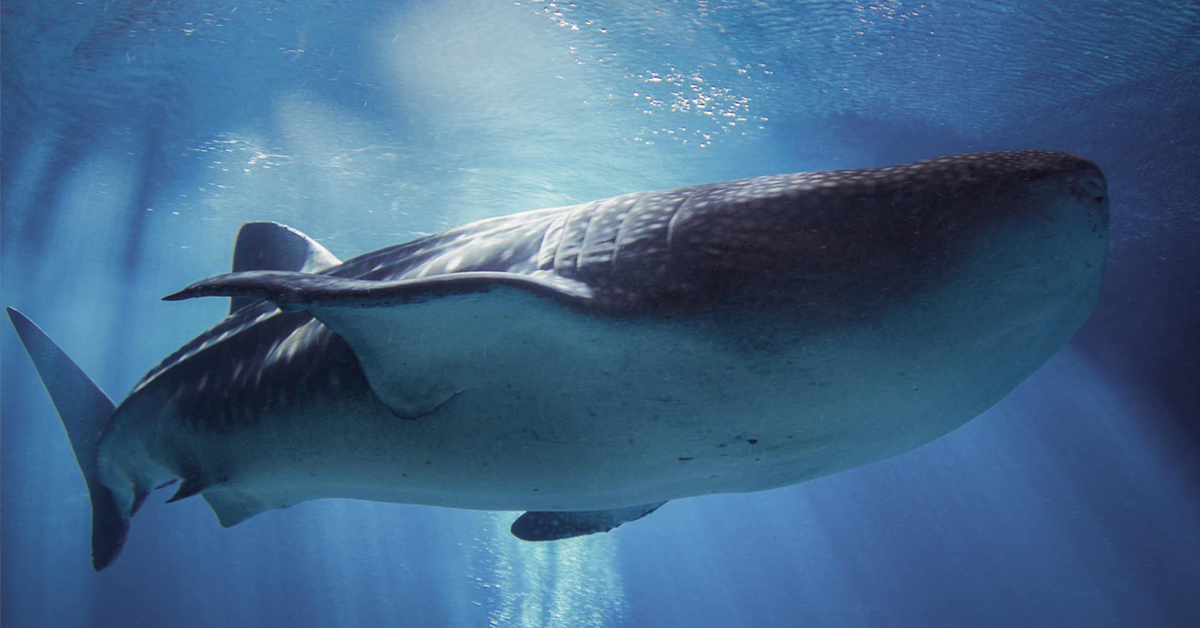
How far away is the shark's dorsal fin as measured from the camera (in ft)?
14.6

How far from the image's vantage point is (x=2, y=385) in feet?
115

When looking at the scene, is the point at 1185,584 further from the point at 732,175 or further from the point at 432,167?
the point at 432,167

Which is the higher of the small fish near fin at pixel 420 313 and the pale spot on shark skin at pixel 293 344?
the small fish near fin at pixel 420 313

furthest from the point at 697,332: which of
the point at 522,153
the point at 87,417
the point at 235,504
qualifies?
the point at 522,153

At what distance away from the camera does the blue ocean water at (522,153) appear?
27.6 feet

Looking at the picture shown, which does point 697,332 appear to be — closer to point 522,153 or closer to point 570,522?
point 570,522

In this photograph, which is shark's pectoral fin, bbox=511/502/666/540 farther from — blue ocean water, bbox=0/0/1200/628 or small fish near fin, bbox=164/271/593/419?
blue ocean water, bbox=0/0/1200/628

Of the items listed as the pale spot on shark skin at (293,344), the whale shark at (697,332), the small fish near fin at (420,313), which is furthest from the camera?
the pale spot on shark skin at (293,344)

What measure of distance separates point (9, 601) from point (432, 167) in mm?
29396

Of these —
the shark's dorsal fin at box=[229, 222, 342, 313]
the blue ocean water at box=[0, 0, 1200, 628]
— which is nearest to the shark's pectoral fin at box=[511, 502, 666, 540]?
the shark's dorsal fin at box=[229, 222, 342, 313]

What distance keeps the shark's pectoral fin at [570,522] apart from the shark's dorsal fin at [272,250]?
2284 mm

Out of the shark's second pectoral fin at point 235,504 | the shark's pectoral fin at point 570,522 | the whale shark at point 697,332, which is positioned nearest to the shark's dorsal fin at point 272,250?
the shark's second pectoral fin at point 235,504

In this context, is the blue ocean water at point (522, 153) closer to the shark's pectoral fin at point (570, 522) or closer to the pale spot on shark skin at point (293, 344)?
the pale spot on shark skin at point (293, 344)

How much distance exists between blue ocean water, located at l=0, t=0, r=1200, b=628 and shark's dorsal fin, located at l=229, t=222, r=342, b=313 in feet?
16.0
